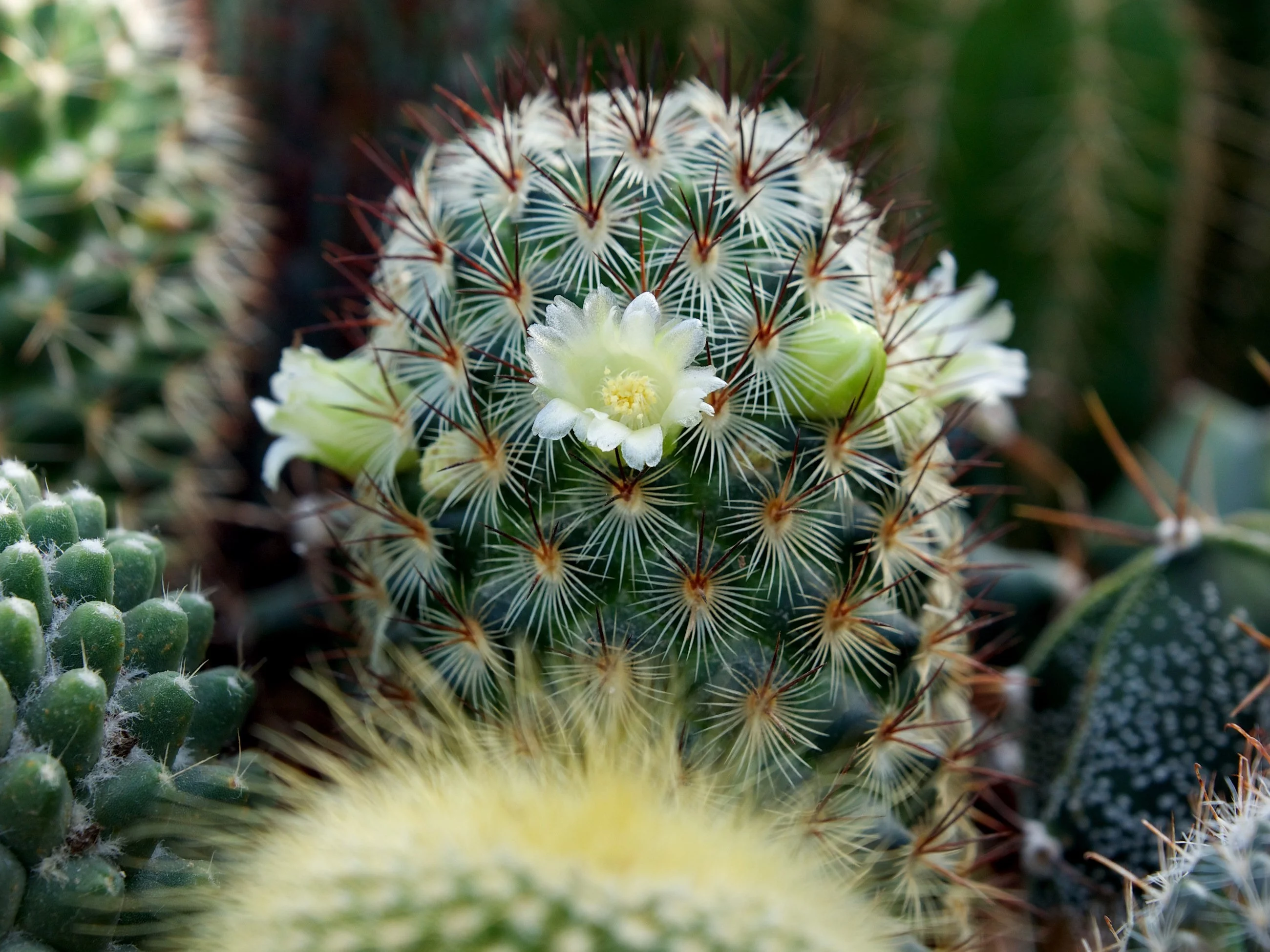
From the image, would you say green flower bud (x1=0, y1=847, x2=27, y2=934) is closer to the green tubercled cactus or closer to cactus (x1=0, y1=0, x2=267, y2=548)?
the green tubercled cactus

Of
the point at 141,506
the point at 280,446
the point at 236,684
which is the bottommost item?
the point at 141,506

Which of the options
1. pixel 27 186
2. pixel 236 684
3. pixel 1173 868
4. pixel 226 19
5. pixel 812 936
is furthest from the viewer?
pixel 226 19

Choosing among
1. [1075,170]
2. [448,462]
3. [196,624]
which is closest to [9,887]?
[196,624]

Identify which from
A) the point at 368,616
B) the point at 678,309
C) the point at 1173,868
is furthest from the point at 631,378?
the point at 1173,868

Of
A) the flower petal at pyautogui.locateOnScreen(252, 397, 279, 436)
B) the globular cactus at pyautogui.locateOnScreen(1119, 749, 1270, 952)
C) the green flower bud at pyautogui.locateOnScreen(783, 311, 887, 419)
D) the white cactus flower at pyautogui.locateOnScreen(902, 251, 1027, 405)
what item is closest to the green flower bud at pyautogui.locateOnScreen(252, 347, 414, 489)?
the flower petal at pyautogui.locateOnScreen(252, 397, 279, 436)

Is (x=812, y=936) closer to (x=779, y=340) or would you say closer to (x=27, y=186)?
(x=779, y=340)

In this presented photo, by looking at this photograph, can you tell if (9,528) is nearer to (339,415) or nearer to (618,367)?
(339,415)
